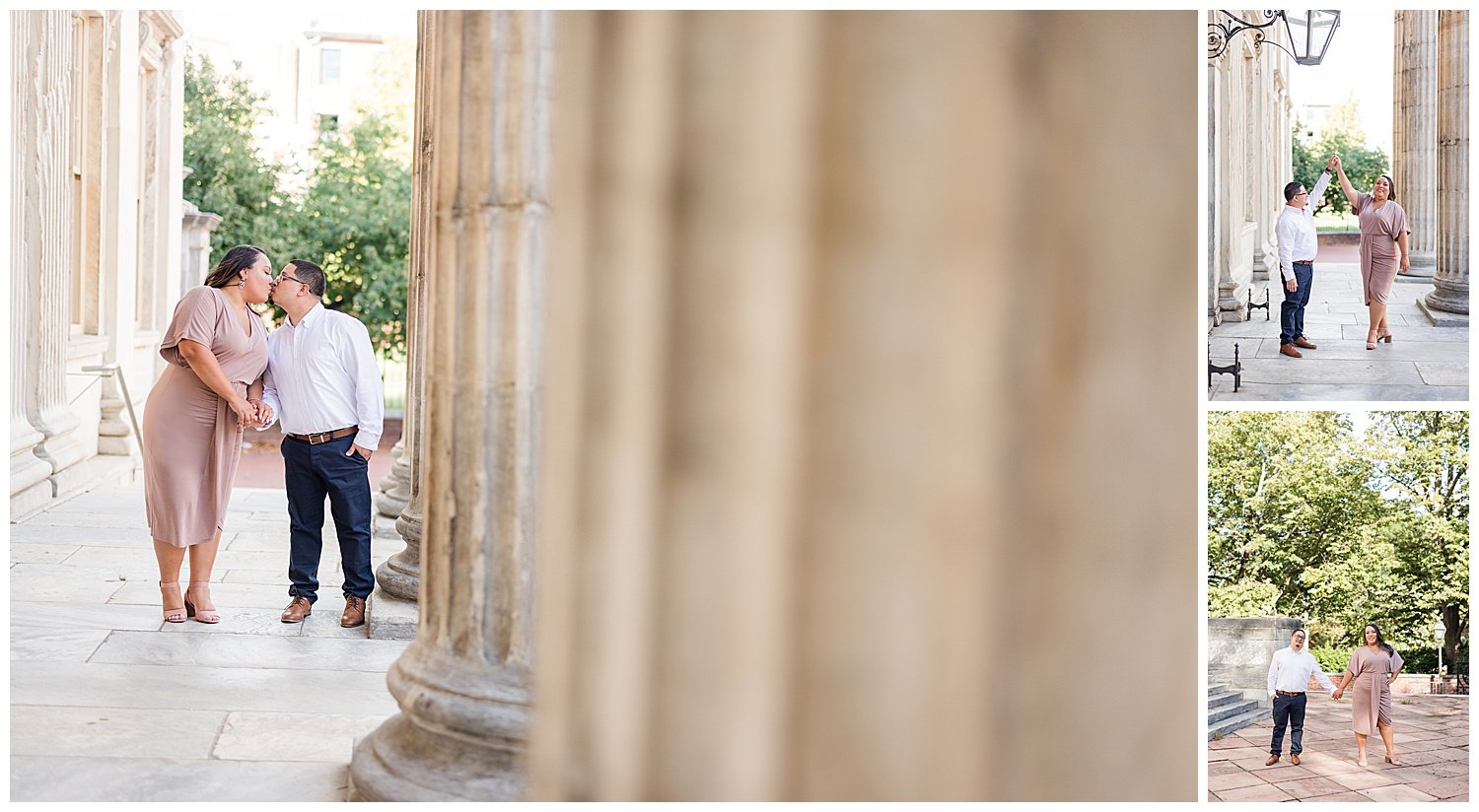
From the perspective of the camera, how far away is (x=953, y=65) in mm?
796

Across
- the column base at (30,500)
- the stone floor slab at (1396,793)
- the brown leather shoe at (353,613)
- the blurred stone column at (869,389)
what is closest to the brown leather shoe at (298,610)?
the brown leather shoe at (353,613)

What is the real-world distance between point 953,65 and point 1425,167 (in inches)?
723

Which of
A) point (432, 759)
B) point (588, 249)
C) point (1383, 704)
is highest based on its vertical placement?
point (588, 249)

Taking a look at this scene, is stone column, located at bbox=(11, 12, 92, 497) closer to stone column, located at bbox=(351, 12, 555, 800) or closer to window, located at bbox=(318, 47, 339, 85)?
stone column, located at bbox=(351, 12, 555, 800)

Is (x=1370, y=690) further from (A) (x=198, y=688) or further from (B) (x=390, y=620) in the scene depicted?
(A) (x=198, y=688)

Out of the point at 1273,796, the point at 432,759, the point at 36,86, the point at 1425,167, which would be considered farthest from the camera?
the point at 1425,167

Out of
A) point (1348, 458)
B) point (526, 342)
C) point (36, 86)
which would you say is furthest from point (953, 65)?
point (1348, 458)

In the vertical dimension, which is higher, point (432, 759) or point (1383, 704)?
point (432, 759)

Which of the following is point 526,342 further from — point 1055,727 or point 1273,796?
point 1273,796

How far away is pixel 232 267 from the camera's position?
20.0 feet

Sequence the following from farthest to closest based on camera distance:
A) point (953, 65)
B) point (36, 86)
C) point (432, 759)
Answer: point (36, 86) < point (432, 759) < point (953, 65)

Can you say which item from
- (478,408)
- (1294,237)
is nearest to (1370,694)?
(1294,237)

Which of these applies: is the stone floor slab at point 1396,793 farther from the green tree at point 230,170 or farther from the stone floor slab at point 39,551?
the green tree at point 230,170

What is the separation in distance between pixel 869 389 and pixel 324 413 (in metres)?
5.67
